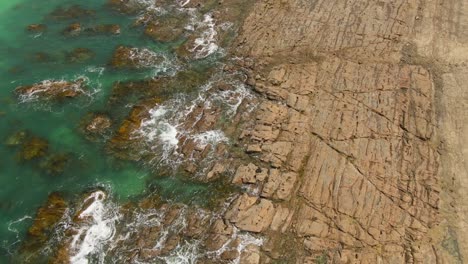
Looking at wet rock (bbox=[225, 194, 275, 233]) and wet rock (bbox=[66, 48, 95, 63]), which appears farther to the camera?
wet rock (bbox=[66, 48, 95, 63])

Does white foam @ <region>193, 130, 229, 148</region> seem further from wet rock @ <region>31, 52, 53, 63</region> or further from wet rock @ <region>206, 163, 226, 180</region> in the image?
wet rock @ <region>31, 52, 53, 63</region>

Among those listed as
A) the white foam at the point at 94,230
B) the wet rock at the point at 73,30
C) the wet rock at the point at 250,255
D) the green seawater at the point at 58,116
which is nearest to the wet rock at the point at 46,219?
the green seawater at the point at 58,116

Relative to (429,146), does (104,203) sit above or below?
below

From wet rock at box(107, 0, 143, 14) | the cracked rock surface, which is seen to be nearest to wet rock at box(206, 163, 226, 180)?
the cracked rock surface

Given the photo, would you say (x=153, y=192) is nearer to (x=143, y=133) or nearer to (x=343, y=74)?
(x=143, y=133)

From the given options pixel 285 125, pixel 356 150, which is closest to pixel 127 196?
pixel 285 125

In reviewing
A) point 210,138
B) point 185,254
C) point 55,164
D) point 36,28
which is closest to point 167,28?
point 36,28

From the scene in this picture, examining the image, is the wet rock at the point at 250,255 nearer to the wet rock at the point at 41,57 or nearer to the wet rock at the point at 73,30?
the wet rock at the point at 41,57

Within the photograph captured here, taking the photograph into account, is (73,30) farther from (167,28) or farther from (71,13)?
(167,28)
